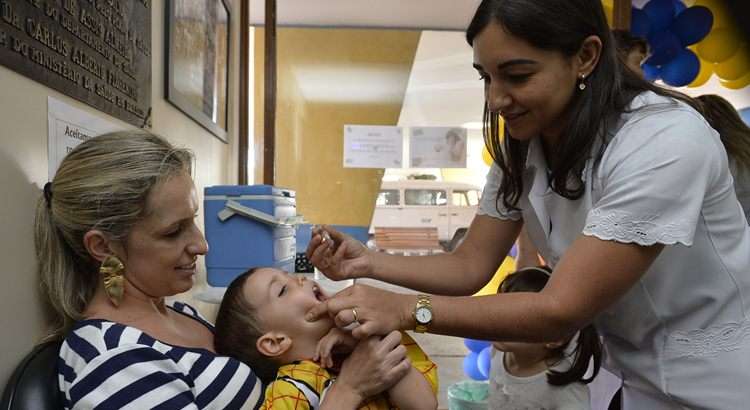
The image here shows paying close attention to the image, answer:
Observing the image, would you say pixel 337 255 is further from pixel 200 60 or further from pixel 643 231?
pixel 200 60

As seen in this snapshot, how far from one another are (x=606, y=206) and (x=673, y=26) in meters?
2.91

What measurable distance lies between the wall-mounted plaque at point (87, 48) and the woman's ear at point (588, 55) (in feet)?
3.44

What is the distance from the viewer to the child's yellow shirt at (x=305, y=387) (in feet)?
3.64

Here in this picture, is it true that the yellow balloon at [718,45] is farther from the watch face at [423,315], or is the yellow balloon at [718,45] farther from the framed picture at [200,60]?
the watch face at [423,315]

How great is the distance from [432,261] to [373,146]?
2.50 meters

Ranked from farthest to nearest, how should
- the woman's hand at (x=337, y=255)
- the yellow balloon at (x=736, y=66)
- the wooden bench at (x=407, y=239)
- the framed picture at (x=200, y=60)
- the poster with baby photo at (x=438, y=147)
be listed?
the wooden bench at (x=407, y=239)
the poster with baby photo at (x=438, y=147)
the yellow balloon at (x=736, y=66)
the framed picture at (x=200, y=60)
the woman's hand at (x=337, y=255)

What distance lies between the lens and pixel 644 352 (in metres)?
1.28

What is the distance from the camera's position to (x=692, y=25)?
3.36 meters

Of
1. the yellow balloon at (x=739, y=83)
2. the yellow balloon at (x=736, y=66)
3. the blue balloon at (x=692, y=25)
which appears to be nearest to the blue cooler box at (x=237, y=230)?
the blue balloon at (x=692, y=25)

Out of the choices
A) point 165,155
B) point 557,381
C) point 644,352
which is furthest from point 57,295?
point 557,381

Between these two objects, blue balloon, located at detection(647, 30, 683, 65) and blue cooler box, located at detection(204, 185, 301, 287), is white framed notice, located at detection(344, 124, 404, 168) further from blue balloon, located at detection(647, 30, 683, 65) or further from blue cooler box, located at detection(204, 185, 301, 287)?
blue cooler box, located at detection(204, 185, 301, 287)

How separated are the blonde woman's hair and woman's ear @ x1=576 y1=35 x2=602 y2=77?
35.7 inches

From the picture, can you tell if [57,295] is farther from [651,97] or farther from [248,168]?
[248,168]

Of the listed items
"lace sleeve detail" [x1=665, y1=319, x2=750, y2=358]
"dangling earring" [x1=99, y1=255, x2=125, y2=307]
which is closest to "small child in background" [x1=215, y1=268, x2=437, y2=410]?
"dangling earring" [x1=99, y1=255, x2=125, y2=307]
